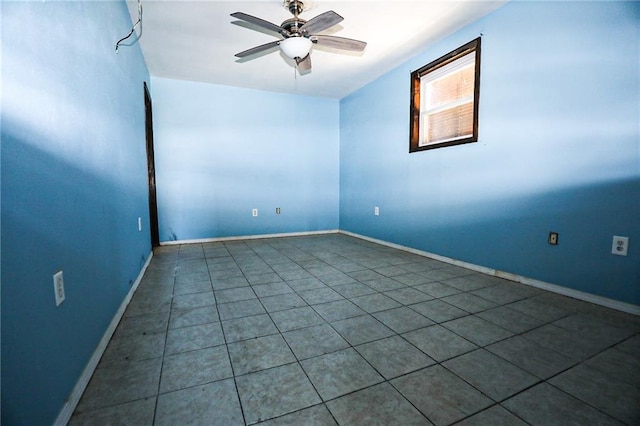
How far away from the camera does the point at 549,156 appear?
208cm

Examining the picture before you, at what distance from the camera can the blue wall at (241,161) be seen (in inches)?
153

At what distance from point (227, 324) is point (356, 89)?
3.99 m

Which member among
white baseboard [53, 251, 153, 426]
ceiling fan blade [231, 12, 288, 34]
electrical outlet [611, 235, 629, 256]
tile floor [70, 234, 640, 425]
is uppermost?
ceiling fan blade [231, 12, 288, 34]

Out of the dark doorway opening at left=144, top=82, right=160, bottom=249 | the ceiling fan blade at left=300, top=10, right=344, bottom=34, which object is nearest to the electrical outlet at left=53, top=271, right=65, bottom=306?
the ceiling fan blade at left=300, top=10, right=344, bottom=34

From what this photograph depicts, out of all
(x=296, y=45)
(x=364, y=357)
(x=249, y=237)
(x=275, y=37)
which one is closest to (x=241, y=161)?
(x=249, y=237)

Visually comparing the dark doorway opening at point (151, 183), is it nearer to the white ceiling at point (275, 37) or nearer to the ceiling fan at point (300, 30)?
the white ceiling at point (275, 37)

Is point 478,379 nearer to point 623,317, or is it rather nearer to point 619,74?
point 623,317

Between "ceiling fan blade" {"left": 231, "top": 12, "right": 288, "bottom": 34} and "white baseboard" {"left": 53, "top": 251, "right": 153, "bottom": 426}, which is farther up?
"ceiling fan blade" {"left": 231, "top": 12, "right": 288, "bottom": 34}

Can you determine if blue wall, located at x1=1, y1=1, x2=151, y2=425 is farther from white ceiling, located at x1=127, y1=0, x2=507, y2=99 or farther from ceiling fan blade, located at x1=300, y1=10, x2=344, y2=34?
ceiling fan blade, located at x1=300, y1=10, x2=344, y2=34

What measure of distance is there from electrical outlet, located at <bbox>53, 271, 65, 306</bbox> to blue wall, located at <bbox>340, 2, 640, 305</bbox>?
2.92 meters

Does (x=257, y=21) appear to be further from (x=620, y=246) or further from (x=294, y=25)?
(x=620, y=246)

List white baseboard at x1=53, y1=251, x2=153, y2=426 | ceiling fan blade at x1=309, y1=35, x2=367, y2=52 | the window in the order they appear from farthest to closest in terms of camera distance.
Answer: the window, ceiling fan blade at x1=309, y1=35, x2=367, y2=52, white baseboard at x1=53, y1=251, x2=153, y2=426

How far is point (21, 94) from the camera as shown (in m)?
0.79

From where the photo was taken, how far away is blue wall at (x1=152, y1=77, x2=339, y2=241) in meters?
3.89
